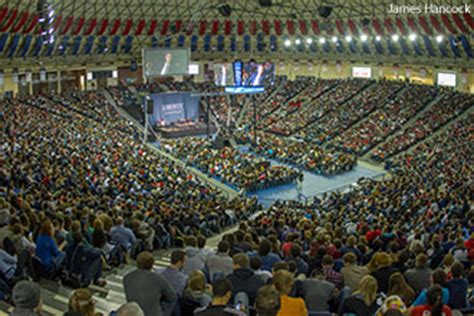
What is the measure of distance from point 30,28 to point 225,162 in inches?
983

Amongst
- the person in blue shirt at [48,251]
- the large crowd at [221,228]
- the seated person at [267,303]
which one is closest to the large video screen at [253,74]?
the large crowd at [221,228]

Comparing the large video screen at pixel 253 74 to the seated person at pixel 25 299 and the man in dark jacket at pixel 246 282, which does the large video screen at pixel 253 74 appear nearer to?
the man in dark jacket at pixel 246 282

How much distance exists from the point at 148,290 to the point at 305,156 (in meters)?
30.9

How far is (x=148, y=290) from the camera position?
5.57m

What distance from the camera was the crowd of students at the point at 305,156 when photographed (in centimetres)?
3425

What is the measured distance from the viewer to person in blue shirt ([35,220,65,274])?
8.22 meters

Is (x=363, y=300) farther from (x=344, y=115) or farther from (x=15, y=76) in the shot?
(x=15, y=76)

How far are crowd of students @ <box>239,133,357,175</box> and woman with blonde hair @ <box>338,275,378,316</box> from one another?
2826 centimetres

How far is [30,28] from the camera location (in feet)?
152

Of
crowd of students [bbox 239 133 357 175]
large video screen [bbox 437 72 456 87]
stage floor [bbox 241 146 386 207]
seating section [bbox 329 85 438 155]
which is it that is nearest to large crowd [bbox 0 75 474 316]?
crowd of students [bbox 239 133 357 175]

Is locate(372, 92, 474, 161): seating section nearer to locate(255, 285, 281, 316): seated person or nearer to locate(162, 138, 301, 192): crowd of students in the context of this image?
locate(162, 138, 301, 192): crowd of students

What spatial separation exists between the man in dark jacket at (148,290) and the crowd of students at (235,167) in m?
24.0

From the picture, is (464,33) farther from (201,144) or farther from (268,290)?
(268,290)

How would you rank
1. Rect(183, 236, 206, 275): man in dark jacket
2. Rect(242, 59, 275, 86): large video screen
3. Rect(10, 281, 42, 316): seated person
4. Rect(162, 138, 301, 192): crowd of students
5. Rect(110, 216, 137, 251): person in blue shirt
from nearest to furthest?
Rect(10, 281, 42, 316): seated person, Rect(183, 236, 206, 275): man in dark jacket, Rect(110, 216, 137, 251): person in blue shirt, Rect(162, 138, 301, 192): crowd of students, Rect(242, 59, 275, 86): large video screen
